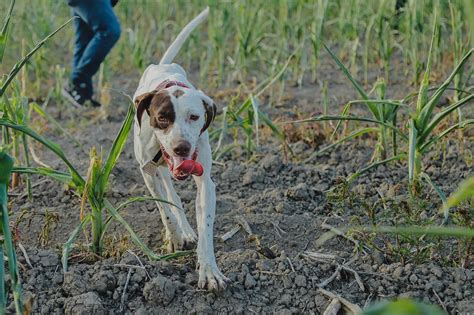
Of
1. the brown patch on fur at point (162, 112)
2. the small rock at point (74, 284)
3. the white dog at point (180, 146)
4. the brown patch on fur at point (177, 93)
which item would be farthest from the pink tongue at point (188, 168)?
the small rock at point (74, 284)

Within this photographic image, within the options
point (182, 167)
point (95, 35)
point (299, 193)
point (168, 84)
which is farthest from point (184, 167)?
point (95, 35)

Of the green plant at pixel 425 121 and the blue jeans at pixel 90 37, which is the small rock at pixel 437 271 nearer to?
the green plant at pixel 425 121

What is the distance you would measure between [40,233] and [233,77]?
137 inches

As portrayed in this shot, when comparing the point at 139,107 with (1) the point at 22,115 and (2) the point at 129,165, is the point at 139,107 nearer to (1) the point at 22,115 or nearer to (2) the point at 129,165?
(1) the point at 22,115

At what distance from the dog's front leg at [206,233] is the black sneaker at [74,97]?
3.34 metres

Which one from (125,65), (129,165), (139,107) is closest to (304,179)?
(129,165)

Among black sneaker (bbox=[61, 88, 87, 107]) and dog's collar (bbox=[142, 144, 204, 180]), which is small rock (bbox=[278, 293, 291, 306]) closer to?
dog's collar (bbox=[142, 144, 204, 180])

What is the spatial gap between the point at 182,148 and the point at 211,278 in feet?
1.53

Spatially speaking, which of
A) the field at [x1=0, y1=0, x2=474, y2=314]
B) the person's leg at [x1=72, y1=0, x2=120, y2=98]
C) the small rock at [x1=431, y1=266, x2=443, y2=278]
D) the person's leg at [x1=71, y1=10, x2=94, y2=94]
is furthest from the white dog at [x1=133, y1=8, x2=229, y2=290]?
the person's leg at [x1=71, y1=10, x2=94, y2=94]

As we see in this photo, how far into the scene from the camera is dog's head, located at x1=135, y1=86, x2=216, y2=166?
3025 mm

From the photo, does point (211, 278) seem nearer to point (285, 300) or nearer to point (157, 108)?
point (285, 300)

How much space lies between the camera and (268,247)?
11.1 feet

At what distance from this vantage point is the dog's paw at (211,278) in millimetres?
2959

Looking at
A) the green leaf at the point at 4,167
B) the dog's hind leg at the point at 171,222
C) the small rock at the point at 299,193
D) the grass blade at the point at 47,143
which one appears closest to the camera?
the green leaf at the point at 4,167
